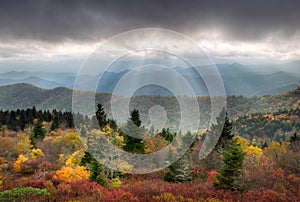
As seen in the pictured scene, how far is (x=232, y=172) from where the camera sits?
62.0 feet

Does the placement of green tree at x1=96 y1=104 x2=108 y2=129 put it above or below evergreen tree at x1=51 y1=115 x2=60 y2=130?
above

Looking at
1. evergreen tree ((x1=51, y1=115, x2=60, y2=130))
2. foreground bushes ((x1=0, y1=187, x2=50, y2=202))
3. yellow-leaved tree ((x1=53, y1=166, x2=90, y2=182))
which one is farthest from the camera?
evergreen tree ((x1=51, y1=115, x2=60, y2=130))

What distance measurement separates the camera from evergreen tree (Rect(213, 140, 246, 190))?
18.6 metres

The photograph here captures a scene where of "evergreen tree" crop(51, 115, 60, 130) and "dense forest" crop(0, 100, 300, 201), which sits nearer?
"dense forest" crop(0, 100, 300, 201)

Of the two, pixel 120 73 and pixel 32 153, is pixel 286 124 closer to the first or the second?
pixel 32 153

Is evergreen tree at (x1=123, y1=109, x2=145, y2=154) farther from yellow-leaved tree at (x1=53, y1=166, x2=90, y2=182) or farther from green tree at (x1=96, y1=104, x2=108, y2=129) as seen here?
yellow-leaved tree at (x1=53, y1=166, x2=90, y2=182)

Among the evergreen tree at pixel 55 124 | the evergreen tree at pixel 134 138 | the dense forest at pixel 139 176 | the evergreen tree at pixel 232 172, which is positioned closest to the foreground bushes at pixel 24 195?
the dense forest at pixel 139 176

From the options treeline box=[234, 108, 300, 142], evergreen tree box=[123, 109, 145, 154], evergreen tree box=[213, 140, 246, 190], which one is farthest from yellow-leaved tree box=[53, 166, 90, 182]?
treeline box=[234, 108, 300, 142]

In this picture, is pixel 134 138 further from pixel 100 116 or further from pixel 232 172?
pixel 232 172

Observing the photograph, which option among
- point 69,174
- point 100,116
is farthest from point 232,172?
point 100,116

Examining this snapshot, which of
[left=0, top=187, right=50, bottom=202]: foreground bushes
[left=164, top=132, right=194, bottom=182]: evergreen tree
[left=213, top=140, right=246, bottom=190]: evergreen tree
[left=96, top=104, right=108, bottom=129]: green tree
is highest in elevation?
[left=96, top=104, right=108, bottom=129]: green tree

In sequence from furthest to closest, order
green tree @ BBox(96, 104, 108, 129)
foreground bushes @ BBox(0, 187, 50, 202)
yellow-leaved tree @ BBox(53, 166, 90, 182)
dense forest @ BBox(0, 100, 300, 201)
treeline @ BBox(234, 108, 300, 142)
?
1. treeline @ BBox(234, 108, 300, 142)
2. green tree @ BBox(96, 104, 108, 129)
3. yellow-leaved tree @ BBox(53, 166, 90, 182)
4. dense forest @ BBox(0, 100, 300, 201)
5. foreground bushes @ BBox(0, 187, 50, 202)

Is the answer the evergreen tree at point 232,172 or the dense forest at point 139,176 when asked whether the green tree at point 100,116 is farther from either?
the evergreen tree at point 232,172

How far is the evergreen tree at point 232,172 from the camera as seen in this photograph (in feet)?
61.0
